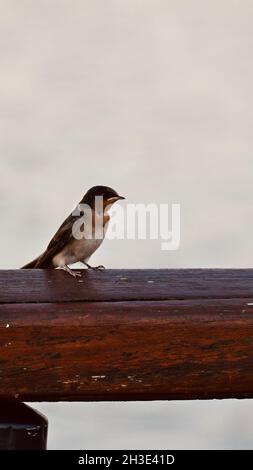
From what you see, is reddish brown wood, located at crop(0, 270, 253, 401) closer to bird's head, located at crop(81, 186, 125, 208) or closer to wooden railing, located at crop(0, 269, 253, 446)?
wooden railing, located at crop(0, 269, 253, 446)

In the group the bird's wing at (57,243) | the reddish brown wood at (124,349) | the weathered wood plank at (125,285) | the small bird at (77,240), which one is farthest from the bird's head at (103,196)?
the reddish brown wood at (124,349)

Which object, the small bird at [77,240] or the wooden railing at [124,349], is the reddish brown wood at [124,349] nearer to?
the wooden railing at [124,349]

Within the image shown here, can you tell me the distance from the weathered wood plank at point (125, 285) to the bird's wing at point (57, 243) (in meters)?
2.86

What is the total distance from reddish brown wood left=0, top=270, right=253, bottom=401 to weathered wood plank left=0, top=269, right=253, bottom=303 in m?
0.04

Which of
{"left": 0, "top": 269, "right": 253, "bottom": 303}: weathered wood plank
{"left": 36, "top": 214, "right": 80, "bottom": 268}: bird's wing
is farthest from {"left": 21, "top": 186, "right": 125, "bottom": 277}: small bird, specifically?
{"left": 0, "top": 269, "right": 253, "bottom": 303}: weathered wood plank

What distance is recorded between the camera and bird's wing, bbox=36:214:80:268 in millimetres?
4961

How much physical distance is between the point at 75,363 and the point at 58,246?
3.48 meters

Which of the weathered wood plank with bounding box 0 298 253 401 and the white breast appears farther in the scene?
the white breast

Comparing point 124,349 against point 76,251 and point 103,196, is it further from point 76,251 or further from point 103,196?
point 103,196

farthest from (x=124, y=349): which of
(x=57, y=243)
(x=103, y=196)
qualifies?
(x=103, y=196)

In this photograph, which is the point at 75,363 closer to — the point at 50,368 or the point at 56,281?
the point at 50,368

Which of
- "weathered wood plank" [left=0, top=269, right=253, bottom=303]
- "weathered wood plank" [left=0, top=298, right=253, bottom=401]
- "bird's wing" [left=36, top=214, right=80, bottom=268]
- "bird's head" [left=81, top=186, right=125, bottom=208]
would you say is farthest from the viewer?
"bird's head" [left=81, top=186, right=125, bottom=208]

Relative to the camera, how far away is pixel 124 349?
160cm

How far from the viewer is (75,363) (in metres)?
1.59
